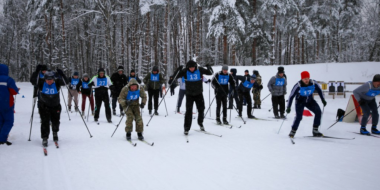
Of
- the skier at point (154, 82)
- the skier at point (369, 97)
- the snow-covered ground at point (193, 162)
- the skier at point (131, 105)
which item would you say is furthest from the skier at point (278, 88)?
the skier at point (131, 105)

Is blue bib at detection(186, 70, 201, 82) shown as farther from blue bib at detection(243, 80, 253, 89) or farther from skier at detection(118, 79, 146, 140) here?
blue bib at detection(243, 80, 253, 89)

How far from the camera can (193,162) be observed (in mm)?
4297

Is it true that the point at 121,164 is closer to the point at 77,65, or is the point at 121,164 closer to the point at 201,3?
the point at 201,3

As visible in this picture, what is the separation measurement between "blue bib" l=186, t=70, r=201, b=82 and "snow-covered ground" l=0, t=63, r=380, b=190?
1613 mm

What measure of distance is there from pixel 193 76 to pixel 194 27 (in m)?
23.9

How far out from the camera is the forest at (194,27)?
20.7 metres

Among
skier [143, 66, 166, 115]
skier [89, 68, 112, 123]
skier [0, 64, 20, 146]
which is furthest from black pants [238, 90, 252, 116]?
skier [0, 64, 20, 146]

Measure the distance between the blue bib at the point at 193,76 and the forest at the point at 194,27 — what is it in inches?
480

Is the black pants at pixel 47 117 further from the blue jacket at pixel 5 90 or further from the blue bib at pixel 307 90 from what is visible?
the blue bib at pixel 307 90

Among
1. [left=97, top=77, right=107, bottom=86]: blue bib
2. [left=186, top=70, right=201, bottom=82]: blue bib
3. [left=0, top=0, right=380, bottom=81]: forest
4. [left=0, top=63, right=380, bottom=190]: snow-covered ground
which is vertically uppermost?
[left=0, top=0, right=380, bottom=81]: forest

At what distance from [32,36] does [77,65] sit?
6.51 metres

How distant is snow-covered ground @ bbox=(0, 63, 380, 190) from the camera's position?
3422 millimetres

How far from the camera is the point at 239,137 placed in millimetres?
6320

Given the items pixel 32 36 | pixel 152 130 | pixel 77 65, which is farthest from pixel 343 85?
pixel 32 36
